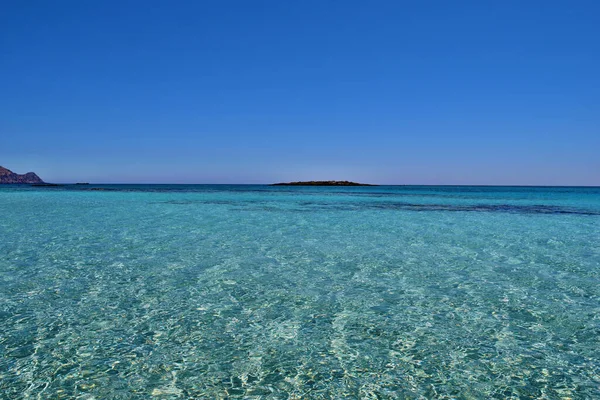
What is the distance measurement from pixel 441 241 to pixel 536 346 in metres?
9.52

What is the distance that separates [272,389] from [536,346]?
3.70 meters

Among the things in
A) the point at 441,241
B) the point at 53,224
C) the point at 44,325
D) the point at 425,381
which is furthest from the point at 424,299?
the point at 53,224

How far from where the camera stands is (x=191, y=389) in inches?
158

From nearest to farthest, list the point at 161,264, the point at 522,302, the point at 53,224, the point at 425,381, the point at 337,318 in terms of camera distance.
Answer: the point at 425,381 < the point at 337,318 < the point at 522,302 < the point at 161,264 < the point at 53,224

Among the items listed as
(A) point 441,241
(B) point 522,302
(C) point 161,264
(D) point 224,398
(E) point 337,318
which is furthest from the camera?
(A) point 441,241

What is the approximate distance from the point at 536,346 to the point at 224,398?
421 cm

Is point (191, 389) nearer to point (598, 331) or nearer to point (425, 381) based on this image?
point (425, 381)

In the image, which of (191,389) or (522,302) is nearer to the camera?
(191,389)

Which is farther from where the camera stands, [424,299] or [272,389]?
[424,299]

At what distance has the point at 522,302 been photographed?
7020 mm

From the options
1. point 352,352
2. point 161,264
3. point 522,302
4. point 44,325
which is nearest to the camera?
point 352,352

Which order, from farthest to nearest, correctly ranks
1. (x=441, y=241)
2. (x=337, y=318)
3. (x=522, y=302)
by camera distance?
(x=441, y=241) → (x=522, y=302) → (x=337, y=318)

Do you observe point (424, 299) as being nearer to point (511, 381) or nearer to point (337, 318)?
point (337, 318)

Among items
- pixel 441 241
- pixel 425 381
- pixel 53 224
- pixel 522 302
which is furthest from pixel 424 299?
pixel 53 224
